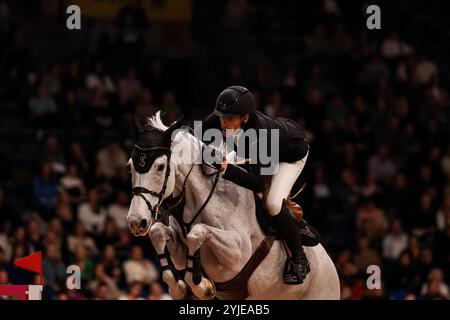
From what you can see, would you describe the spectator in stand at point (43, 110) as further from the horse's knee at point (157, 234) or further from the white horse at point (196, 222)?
the horse's knee at point (157, 234)

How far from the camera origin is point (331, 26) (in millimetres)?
18719

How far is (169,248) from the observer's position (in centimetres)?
828

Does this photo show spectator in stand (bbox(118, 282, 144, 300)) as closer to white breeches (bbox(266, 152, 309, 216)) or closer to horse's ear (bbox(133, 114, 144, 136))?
white breeches (bbox(266, 152, 309, 216))

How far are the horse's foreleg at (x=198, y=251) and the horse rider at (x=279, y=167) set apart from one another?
0.44 m

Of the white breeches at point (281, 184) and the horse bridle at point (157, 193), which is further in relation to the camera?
the white breeches at point (281, 184)

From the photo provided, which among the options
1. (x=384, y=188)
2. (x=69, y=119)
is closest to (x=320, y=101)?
(x=384, y=188)

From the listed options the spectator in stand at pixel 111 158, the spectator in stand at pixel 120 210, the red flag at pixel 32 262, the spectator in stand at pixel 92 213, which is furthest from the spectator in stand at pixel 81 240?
the red flag at pixel 32 262

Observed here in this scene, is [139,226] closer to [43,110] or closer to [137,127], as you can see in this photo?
[137,127]

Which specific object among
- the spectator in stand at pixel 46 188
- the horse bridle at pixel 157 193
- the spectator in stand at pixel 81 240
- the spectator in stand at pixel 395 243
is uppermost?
the horse bridle at pixel 157 193

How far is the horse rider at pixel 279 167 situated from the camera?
8281 mm

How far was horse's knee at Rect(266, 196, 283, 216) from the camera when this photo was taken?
8.51m

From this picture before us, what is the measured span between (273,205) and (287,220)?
7.6 inches
